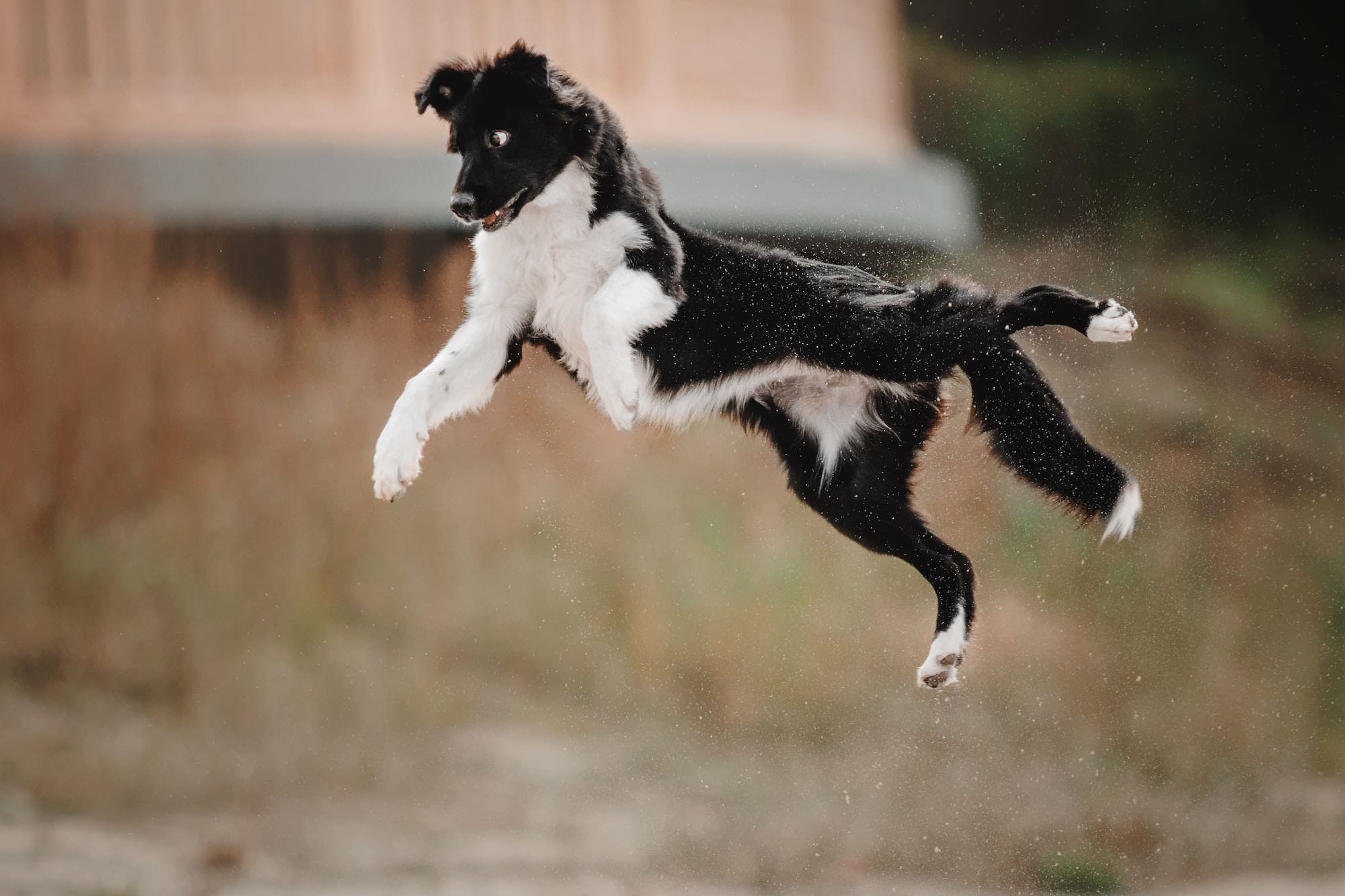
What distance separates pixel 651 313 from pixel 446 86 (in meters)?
0.55

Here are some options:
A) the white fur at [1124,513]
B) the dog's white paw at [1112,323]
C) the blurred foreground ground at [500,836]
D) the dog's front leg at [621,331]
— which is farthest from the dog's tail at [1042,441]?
the blurred foreground ground at [500,836]

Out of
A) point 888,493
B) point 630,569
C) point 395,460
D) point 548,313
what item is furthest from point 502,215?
point 630,569

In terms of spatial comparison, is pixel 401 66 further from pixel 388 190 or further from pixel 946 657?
pixel 946 657

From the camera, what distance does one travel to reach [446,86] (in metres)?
2.25

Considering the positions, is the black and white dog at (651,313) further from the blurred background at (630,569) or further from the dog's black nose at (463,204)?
the blurred background at (630,569)

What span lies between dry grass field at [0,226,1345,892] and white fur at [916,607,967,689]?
1.84 meters

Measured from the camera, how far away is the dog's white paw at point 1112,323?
2.27 metres

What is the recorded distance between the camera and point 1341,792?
4926 millimetres

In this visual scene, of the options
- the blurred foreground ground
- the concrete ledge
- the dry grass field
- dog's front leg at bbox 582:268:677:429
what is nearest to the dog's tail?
dog's front leg at bbox 582:268:677:429

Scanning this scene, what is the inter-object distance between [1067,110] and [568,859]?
333 centimetres

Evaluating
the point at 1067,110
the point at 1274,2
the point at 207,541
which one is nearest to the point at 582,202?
the point at 1067,110

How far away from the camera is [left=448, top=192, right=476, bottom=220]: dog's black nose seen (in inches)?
85.4

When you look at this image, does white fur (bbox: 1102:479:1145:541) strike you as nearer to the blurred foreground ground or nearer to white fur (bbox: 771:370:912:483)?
white fur (bbox: 771:370:912:483)

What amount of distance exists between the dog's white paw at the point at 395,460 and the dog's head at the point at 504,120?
1.31 ft
